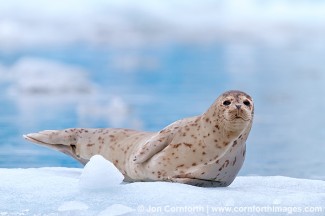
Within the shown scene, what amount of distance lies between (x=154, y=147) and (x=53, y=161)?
1395mm

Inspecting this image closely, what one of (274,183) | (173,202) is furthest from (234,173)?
(173,202)

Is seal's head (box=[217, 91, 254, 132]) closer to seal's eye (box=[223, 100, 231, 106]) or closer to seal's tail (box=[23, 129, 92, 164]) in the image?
seal's eye (box=[223, 100, 231, 106])

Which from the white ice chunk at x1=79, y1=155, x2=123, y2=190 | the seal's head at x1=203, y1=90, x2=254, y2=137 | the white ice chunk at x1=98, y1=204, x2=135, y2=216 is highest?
the seal's head at x1=203, y1=90, x2=254, y2=137

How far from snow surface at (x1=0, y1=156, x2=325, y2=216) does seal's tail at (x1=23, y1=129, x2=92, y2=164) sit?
2.92 feet

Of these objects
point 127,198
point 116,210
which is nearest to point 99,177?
point 127,198

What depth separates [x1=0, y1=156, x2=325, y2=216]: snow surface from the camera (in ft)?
10.1

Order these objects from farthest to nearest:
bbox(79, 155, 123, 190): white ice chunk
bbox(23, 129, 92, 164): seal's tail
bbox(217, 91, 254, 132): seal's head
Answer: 1. bbox(23, 129, 92, 164): seal's tail
2. bbox(217, 91, 254, 132): seal's head
3. bbox(79, 155, 123, 190): white ice chunk

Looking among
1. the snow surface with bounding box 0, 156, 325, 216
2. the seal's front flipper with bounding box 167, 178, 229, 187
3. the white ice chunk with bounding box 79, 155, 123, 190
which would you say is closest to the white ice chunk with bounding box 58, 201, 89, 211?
the snow surface with bounding box 0, 156, 325, 216

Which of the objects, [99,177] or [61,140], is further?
[61,140]

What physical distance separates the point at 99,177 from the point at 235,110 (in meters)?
0.67

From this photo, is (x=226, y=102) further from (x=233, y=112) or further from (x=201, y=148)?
(x=201, y=148)

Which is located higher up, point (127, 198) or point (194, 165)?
point (194, 165)

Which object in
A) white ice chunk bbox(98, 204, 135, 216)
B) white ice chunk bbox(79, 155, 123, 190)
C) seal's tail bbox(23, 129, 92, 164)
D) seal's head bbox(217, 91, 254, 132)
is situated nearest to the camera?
white ice chunk bbox(98, 204, 135, 216)

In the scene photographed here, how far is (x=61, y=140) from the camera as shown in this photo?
4520 mm
